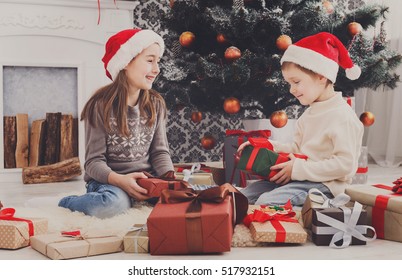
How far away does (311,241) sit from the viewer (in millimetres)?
1543

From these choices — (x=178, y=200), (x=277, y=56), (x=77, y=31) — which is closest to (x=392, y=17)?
(x=277, y=56)

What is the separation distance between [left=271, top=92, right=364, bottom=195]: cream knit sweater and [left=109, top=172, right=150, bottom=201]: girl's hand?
1.83ft

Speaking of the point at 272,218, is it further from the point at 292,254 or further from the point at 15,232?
the point at 15,232

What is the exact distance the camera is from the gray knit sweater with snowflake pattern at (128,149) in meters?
1.95

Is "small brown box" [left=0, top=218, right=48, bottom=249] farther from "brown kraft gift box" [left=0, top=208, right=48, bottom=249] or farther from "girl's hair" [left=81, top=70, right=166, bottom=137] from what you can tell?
"girl's hair" [left=81, top=70, right=166, bottom=137]

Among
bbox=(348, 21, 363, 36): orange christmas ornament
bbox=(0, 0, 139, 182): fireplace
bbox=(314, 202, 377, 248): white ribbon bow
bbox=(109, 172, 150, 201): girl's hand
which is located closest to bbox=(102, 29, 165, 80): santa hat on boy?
bbox=(109, 172, 150, 201): girl's hand

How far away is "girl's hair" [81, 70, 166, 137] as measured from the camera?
6.41 ft

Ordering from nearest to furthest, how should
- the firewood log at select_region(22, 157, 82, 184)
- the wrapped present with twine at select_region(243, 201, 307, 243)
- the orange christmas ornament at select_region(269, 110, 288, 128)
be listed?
the wrapped present with twine at select_region(243, 201, 307, 243) → the orange christmas ornament at select_region(269, 110, 288, 128) → the firewood log at select_region(22, 157, 82, 184)

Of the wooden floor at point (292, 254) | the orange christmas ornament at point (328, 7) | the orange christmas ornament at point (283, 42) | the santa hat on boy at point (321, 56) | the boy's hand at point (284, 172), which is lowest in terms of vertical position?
the wooden floor at point (292, 254)

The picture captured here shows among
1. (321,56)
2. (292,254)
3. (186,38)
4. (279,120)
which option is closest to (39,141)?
(186,38)

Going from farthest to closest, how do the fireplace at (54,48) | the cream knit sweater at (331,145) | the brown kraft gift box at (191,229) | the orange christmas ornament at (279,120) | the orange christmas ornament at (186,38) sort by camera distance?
the fireplace at (54,48) < the orange christmas ornament at (186,38) < the orange christmas ornament at (279,120) < the cream knit sweater at (331,145) < the brown kraft gift box at (191,229)

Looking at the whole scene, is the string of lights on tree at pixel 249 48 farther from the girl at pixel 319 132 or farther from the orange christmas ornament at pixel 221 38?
the girl at pixel 319 132

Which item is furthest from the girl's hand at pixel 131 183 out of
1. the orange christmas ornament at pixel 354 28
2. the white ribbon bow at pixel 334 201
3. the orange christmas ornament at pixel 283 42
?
the orange christmas ornament at pixel 354 28

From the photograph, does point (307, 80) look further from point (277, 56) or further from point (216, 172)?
point (216, 172)
